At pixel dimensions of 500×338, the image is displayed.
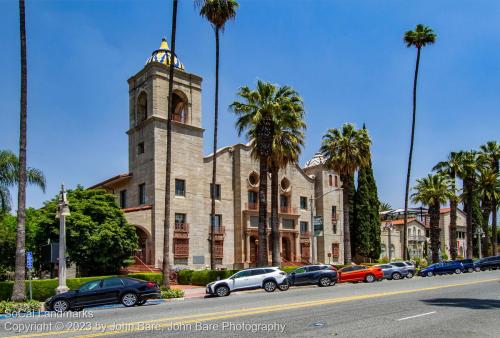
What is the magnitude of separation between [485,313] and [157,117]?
32.4m

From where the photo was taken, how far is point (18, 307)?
20703 mm

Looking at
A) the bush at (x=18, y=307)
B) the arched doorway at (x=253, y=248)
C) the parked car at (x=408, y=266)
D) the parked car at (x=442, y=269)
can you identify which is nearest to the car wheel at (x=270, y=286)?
the bush at (x=18, y=307)

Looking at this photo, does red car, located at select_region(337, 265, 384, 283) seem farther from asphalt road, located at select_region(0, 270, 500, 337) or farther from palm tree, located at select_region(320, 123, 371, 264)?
asphalt road, located at select_region(0, 270, 500, 337)

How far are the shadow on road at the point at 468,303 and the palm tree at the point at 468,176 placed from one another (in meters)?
46.3

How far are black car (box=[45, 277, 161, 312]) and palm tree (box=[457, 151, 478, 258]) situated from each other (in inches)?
1947

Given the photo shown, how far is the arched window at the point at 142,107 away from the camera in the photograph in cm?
4603

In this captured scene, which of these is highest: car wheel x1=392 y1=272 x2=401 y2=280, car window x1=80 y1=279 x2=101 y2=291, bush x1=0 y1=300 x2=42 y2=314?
car window x1=80 y1=279 x2=101 y2=291

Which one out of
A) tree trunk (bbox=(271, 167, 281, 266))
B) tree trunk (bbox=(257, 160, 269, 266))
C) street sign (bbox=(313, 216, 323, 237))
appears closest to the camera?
tree trunk (bbox=(257, 160, 269, 266))

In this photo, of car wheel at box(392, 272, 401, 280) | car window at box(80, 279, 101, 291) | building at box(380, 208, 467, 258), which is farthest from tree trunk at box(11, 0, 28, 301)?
building at box(380, 208, 467, 258)

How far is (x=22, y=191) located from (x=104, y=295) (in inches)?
231

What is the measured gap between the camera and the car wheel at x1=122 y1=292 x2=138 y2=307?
21.8m

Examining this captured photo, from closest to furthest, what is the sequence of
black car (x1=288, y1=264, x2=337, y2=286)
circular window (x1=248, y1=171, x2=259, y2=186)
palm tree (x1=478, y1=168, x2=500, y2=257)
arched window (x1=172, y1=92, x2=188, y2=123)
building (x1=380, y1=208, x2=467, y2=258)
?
black car (x1=288, y1=264, x2=337, y2=286) < arched window (x1=172, y1=92, x2=188, y2=123) < circular window (x1=248, y1=171, x2=259, y2=186) < palm tree (x1=478, y1=168, x2=500, y2=257) < building (x1=380, y1=208, x2=467, y2=258)

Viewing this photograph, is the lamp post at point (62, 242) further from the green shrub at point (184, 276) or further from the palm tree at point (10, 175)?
the green shrub at point (184, 276)

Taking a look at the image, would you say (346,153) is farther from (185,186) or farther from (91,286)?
(91,286)
